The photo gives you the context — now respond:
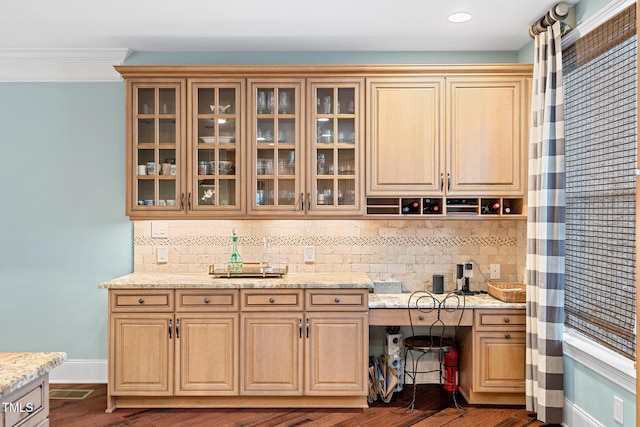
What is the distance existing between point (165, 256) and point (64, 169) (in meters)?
1.05

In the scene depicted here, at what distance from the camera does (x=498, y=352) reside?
3.33 metres

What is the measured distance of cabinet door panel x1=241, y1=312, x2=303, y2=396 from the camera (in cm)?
335

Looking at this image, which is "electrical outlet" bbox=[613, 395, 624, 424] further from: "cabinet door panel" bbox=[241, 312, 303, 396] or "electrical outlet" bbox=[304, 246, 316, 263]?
"electrical outlet" bbox=[304, 246, 316, 263]

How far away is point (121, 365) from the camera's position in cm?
334

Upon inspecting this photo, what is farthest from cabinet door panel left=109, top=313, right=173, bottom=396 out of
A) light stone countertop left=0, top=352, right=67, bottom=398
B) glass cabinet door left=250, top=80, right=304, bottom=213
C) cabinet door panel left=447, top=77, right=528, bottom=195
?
cabinet door panel left=447, top=77, right=528, bottom=195

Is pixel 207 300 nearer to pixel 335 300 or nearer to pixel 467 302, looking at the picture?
pixel 335 300

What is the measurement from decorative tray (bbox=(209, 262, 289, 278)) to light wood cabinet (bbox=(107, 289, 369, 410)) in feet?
0.83

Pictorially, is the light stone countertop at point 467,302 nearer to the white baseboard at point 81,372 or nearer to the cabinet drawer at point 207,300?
the cabinet drawer at point 207,300

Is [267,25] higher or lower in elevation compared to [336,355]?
higher

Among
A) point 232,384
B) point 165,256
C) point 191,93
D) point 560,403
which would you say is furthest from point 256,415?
point 191,93

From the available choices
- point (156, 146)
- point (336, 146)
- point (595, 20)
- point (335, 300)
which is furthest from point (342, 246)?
point (595, 20)

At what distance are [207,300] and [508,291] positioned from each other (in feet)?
6.68

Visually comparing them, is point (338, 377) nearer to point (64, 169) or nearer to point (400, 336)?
point (400, 336)

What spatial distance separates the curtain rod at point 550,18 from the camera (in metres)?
2.96
